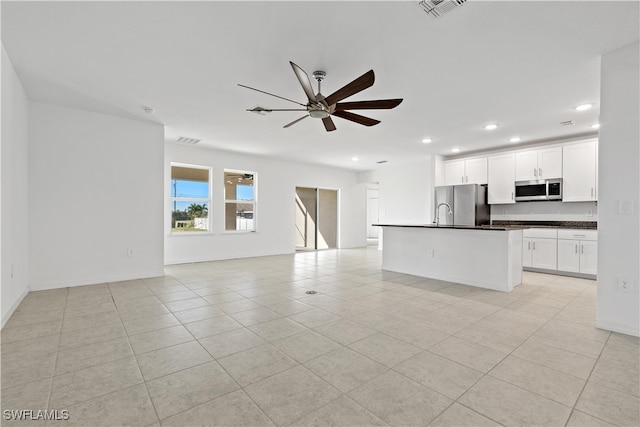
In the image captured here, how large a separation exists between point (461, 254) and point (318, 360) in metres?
3.46

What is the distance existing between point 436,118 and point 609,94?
7.24 feet

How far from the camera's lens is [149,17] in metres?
2.43

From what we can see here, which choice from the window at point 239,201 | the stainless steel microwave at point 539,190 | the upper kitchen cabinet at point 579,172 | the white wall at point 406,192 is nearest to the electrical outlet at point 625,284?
the upper kitchen cabinet at point 579,172

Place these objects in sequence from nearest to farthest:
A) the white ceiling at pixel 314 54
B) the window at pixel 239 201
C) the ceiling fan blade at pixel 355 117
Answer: the white ceiling at pixel 314 54
the ceiling fan blade at pixel 355 117
the window at pixel 239 201

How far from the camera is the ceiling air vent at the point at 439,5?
7.28ft

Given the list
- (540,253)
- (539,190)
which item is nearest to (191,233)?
(540,253)

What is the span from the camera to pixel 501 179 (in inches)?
258

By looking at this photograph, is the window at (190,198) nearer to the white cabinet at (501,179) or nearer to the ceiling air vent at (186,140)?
the ceiling air vent at (186,140)

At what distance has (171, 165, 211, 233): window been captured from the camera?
6.91 meters

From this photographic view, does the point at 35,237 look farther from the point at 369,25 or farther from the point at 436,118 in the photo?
the point at 436,118

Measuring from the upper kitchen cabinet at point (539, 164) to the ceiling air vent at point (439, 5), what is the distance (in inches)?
199

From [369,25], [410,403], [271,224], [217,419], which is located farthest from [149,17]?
[271,224]

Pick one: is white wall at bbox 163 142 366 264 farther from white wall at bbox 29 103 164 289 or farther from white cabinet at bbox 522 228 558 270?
white cabinet at bbox 522 228 558 270

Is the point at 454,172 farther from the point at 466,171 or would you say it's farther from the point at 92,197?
the point at 92,197
